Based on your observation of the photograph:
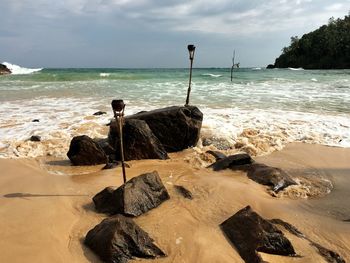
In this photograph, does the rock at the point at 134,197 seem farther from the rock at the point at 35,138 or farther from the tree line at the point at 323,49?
the tree line at the point at 323,49

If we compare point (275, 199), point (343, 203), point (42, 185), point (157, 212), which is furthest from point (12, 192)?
point (343, 203)

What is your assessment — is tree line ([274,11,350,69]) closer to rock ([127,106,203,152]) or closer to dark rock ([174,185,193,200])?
rock ([127,106,203,152])

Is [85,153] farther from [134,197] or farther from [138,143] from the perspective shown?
[134,197]

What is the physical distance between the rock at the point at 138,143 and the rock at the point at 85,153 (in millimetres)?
440

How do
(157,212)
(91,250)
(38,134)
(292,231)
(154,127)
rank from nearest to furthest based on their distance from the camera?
(91,250) → (292,231) → (157,212) → (154,127) → (38,134)

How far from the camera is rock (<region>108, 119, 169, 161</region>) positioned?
6.67m

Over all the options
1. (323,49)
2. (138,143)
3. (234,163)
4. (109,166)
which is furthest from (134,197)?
(323,49)

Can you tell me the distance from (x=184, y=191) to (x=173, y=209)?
1.84ft

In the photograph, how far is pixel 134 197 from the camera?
4266mm

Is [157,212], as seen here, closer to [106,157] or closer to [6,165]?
[106,157]

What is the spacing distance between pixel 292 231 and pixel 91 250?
2.17 metres

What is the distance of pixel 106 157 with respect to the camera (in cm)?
651

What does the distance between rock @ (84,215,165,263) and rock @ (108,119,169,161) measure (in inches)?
123

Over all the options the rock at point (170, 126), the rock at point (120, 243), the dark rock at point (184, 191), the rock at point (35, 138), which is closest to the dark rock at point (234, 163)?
the dark rock at point (184, 191)
